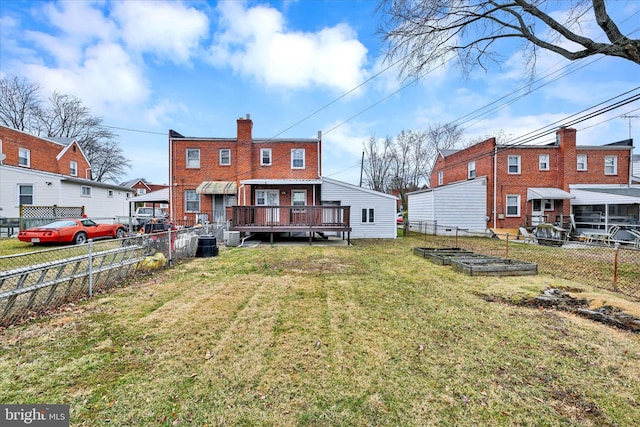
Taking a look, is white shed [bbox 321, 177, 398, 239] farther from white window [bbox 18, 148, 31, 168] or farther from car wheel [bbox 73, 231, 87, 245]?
white window [bbox 18, 148, 31, 168]

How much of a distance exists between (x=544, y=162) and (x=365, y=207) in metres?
13.5

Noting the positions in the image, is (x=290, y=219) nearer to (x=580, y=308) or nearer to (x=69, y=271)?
(x=69, y=271)

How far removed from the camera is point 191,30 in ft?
39.1

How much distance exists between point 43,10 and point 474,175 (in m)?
24.5

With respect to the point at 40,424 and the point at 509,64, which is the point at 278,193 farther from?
the point at 40,424

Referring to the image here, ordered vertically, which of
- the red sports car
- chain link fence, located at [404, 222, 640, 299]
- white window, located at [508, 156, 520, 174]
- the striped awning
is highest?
white window, located at [508, 156, 520, 174]

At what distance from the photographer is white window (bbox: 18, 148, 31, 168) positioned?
19692 millimetres

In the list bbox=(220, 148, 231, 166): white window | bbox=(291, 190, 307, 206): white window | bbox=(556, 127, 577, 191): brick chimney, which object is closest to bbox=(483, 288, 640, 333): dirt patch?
bbox=(291, 190, 307, 206): white window

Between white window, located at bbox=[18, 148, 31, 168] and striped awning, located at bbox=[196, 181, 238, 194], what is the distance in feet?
45.2

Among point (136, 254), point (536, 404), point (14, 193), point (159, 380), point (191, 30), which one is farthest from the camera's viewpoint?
point (14, 193)

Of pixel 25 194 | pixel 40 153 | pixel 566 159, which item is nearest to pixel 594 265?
pixel 566 159

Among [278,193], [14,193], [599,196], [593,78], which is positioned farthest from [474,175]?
[14,193]

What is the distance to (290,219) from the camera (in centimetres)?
1397

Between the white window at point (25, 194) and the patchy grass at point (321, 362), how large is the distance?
675 inches
